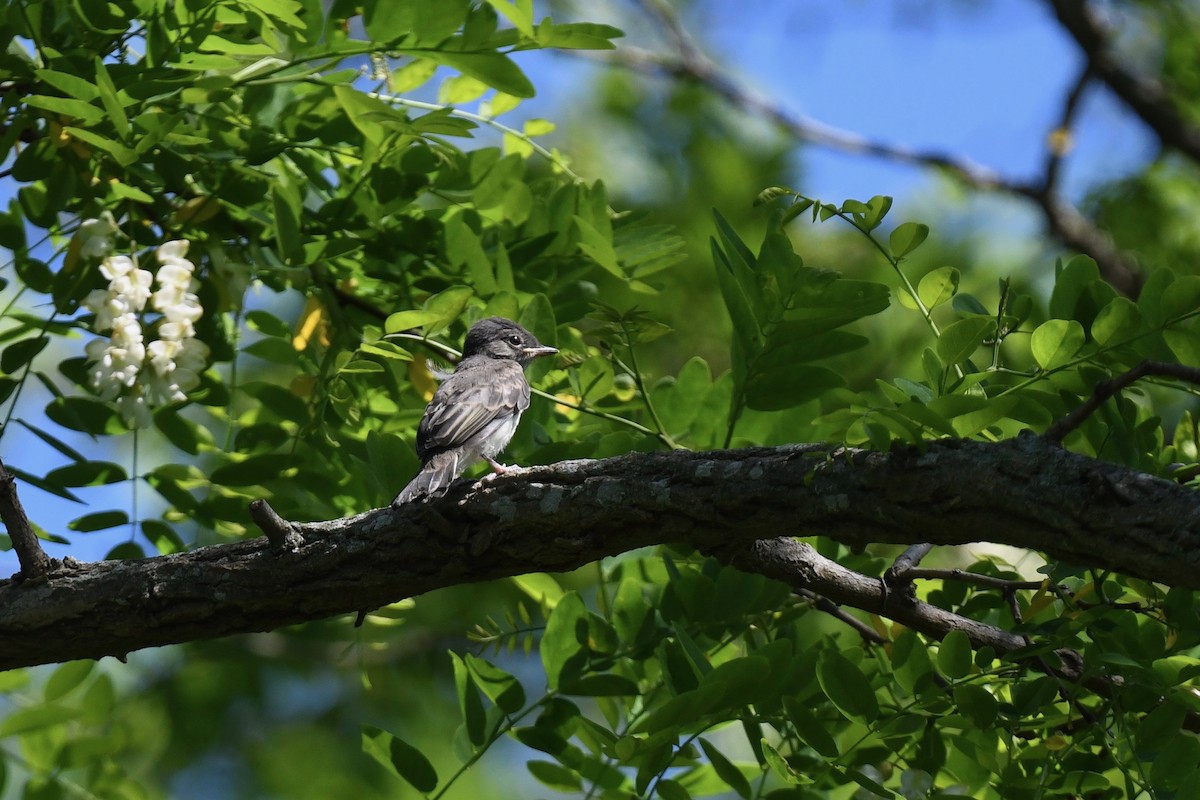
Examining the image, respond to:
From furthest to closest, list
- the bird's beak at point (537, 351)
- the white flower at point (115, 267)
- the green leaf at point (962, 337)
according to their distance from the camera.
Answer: the bird's beak at point (537, 351) < the white flower at point (115, 267) < the green leaf at point (962, 337)

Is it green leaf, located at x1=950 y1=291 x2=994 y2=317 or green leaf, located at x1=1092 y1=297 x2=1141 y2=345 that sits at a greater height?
green leaf, located at x1=950 y1=291 x2=994 y2=317

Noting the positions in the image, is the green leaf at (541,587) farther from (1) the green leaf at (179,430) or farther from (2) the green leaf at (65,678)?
(2) the green leaf at (65,678)

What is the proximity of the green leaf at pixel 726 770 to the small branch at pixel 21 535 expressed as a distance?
177cm

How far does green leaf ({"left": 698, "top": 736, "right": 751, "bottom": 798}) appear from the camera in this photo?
10.0 ft

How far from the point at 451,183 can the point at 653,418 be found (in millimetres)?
1031

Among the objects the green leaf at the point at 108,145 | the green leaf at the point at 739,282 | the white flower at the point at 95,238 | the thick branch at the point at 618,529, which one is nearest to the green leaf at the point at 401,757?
the thick branch at the point at 618,529

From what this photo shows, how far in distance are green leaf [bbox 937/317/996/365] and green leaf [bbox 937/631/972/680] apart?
0.62 meters

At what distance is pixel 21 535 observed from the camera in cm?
307

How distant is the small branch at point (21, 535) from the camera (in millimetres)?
2977

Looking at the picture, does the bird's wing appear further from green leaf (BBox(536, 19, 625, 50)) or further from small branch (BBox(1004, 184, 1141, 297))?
small branch (BBox(1004, 184, 1141, 297))

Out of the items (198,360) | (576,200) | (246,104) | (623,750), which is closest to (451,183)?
(576,200)

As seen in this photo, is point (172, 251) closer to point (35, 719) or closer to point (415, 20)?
point (415, 20)

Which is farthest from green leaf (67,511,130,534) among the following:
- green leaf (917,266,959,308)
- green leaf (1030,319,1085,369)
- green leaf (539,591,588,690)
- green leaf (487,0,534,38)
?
green leaf (1030,319,1085,369)

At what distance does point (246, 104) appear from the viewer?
12.1ft
